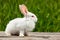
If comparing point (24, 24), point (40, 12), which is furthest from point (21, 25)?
point (40, 12)

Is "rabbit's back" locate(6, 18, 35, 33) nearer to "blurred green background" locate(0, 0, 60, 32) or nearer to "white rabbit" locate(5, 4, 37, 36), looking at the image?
"white rabbit" locate(5, 4, 37, 36)

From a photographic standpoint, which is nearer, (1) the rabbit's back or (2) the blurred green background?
(1) the rabbit's back

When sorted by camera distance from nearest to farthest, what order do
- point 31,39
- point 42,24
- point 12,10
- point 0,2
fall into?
point 31,39 → point 42,24 → point 12,10 → point 0,2

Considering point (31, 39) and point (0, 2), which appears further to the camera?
point (0, 2)

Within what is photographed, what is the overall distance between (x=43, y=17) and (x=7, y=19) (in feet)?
1.16

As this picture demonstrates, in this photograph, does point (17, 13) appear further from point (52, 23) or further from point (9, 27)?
point (9, 27)

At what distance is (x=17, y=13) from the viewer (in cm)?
297

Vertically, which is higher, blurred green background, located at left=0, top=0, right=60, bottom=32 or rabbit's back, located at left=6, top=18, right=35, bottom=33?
blurred green background, located at left=0, top=0, right=60, bottom=32

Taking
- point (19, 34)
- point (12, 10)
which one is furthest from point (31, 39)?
point (12, 10)

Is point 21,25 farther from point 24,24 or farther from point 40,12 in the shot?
point 40,12

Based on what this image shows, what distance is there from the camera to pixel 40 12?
2.98 meters

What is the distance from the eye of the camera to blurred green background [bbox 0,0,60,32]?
9.26 feet

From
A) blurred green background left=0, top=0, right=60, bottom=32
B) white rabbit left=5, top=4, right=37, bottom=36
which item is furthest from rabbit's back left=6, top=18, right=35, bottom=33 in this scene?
blurred green background left=0, top=0, right=60, bottom=32

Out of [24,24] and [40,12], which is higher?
[40,12]
